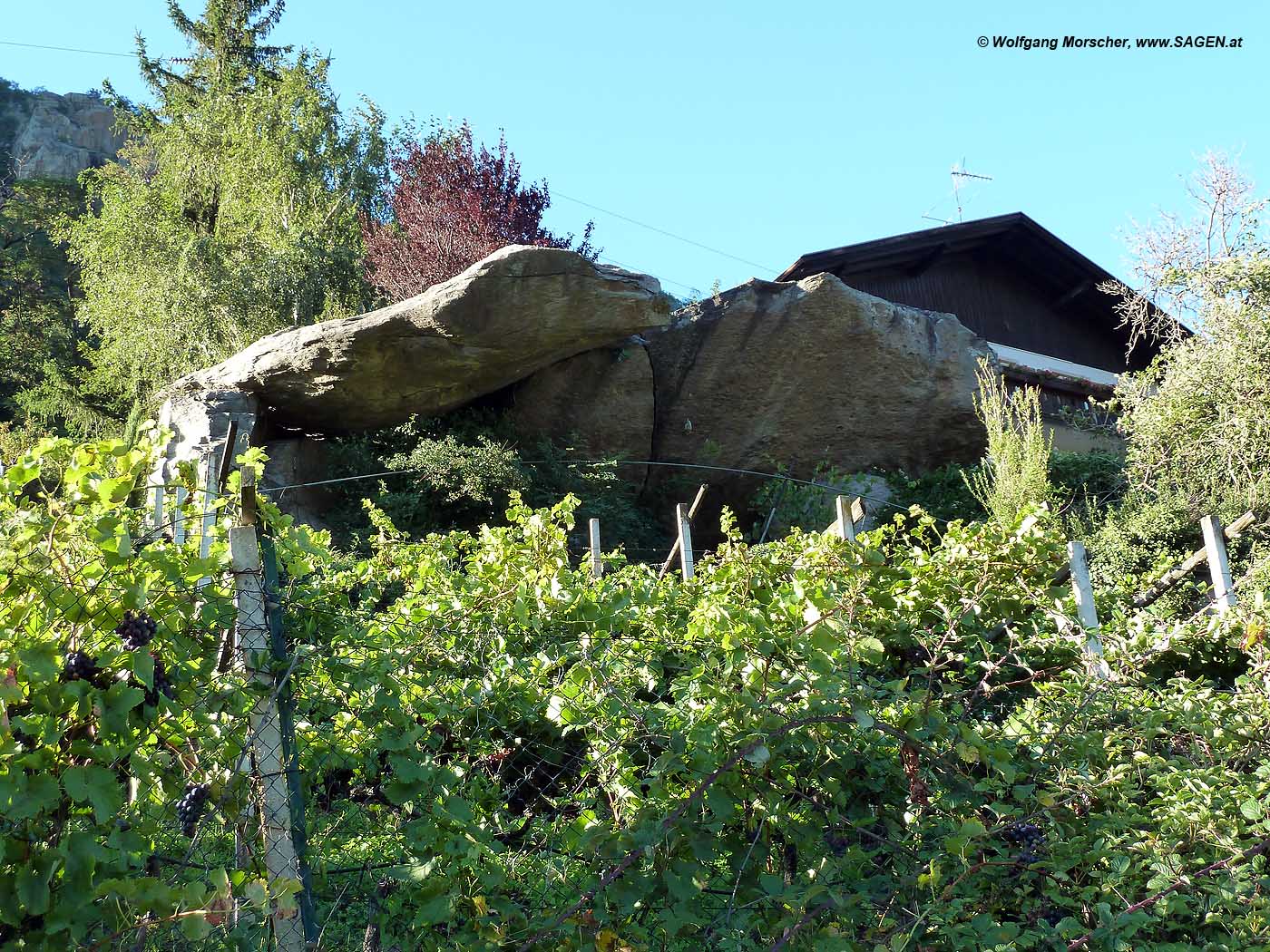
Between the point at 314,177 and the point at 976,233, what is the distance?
981 cm

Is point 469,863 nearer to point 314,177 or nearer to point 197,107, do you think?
point 314,177

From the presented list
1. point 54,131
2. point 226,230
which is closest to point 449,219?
point 226,230

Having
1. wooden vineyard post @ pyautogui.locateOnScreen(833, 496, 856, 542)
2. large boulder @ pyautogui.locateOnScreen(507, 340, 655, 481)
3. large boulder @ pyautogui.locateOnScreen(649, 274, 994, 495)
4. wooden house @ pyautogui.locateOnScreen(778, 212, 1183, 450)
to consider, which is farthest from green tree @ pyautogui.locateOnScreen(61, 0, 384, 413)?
wooden vineyard post @ pyautogui.locateOnScreen(833, 496, 856, 542)

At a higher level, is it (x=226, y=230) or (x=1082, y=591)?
(x=226, y=230)

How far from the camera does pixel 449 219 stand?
14.2 metres

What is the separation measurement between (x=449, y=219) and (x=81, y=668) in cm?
1313

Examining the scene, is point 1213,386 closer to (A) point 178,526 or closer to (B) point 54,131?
(A) point 178,526

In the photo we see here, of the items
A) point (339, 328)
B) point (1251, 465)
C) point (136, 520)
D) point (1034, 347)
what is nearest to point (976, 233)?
point (1034, 347)

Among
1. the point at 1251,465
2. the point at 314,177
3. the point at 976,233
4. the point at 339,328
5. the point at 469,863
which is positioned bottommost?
the point at 469,863

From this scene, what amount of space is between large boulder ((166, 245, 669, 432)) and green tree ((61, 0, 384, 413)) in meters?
4.15

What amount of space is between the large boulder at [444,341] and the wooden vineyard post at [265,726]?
7.42m

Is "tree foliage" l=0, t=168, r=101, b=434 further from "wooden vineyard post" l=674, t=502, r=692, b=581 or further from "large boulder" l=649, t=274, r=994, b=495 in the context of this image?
"wooden vineyard post" l=674, t=502, r=692, b=581

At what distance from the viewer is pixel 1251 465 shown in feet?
27.2

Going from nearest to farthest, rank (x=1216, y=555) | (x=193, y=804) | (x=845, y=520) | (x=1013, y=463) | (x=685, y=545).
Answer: (x=193, y=804)
(x=845, y=520)
(x=1216, y=555)
(x=685, y=545)
(x=1013, y=463)
